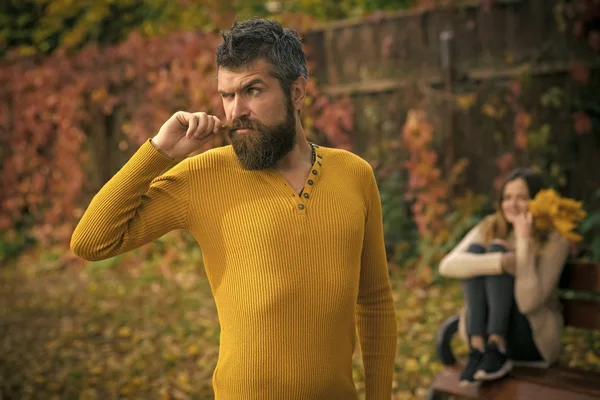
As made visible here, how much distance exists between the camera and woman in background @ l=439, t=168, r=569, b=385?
307 centimetres

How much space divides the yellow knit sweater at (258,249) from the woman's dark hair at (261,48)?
0.96ft

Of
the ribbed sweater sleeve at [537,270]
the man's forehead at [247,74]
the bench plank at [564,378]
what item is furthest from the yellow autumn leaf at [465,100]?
the man's forehead at [247,74]

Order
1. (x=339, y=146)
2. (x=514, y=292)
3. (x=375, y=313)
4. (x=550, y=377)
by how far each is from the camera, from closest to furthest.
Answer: (x=375, y=313) < (x=550, y=377) < (x=514, y=292) < (x=339, y=146)

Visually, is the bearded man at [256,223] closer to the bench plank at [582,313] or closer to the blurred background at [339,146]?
the bench plank at [582,313]

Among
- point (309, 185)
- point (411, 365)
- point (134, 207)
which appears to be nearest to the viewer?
point (134, 207)

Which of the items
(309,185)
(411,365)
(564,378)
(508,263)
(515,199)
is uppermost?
(309,185)

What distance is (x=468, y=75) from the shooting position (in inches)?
229

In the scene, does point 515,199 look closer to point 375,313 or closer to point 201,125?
point 375,313

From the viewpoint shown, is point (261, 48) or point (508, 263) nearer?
point (261, 48)

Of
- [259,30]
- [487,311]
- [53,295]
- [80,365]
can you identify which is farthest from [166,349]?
[259,30]

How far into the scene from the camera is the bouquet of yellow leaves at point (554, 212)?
3.17 metres

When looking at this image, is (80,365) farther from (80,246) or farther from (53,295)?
(80,246)

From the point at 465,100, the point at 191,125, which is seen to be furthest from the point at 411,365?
the point at 191,125

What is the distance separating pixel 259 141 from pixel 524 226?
6.17 ft
